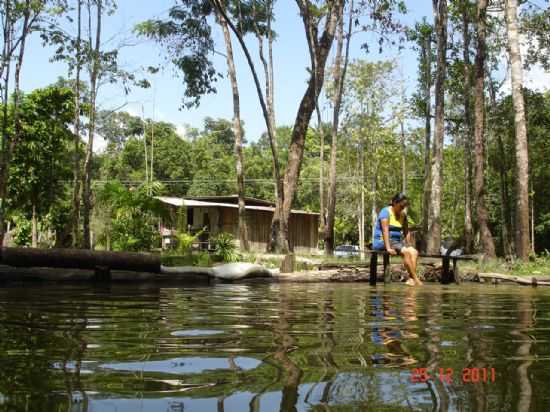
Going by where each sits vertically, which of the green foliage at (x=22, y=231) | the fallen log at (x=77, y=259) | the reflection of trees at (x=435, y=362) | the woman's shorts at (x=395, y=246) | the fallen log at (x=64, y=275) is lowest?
the fallen log at (x=64, y=275)

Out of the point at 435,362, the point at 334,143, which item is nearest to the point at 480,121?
the point at 334,143

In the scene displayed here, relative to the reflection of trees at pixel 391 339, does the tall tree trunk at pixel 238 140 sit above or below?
above

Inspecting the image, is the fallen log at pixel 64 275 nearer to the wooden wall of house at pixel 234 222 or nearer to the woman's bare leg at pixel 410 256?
the woman's bare leg at pixel 410 256

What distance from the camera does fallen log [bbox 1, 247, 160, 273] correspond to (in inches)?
408

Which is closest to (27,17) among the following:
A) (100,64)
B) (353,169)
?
(100,64)

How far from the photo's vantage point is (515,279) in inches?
516

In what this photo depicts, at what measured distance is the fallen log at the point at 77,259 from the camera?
10.4m

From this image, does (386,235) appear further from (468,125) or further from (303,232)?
(303,232)

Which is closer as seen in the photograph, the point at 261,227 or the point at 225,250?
the point at 225,250

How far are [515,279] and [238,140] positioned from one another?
13146mm

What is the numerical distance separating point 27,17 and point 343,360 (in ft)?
70.6

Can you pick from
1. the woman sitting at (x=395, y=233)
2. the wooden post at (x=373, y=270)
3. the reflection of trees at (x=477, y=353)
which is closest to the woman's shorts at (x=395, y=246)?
the woman sitting at (x=395, y=233)

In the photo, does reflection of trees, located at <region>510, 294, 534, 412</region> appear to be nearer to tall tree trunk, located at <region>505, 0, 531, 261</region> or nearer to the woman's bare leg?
the woman's bare leg
